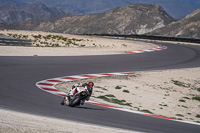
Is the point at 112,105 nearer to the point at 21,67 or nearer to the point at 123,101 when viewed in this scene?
the point at 123,101

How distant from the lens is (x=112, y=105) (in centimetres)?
1252

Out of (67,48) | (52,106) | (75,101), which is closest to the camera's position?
(52,106)

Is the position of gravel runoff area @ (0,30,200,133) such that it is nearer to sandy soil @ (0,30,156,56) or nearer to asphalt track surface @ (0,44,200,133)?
asphalt track surface @ (0,44,200,133)

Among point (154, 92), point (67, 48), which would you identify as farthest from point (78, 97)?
point (67, 48)

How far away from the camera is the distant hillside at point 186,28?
159125 millimetres

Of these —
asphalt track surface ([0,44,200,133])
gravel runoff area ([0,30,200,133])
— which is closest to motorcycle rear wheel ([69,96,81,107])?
asphalt track surface ([0,44,200,133])

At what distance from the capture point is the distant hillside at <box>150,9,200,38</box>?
15912cm

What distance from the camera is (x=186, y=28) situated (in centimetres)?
16725

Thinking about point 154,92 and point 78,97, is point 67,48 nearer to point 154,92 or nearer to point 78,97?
point 154,92

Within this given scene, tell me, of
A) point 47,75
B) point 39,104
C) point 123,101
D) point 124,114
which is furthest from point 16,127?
point 47,75

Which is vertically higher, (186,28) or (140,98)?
(140,98)

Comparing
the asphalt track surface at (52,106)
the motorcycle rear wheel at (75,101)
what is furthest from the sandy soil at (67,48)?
the motorcycle rear wheel at (75,101)

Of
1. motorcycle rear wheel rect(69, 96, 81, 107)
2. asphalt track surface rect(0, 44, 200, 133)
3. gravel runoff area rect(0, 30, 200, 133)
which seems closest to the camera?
gravel runoff area rect(0, 30, 200, 133)

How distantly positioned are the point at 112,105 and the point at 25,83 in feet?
12.3
